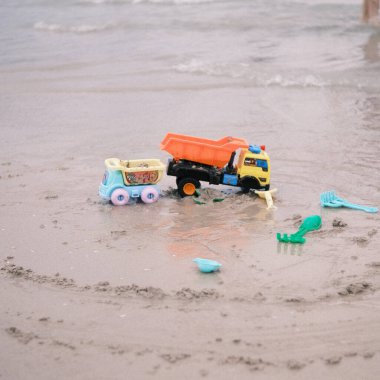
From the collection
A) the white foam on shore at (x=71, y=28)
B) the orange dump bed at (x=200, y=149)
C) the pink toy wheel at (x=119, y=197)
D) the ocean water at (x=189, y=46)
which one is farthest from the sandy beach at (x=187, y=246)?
the white foam on shore at (x=71, y=28)

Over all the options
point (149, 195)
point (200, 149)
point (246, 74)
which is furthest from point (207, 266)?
point (246, 74)

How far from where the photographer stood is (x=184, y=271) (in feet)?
17.5

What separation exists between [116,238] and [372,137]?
4.46 meters

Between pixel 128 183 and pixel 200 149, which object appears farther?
pixel 200 149

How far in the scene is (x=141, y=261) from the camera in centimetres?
556

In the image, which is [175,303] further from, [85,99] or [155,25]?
[155,25]

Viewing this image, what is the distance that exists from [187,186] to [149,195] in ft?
1.40

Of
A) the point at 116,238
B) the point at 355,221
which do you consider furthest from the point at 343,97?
the point at 116,238

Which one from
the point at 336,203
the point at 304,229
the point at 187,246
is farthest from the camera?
the point at 336,203

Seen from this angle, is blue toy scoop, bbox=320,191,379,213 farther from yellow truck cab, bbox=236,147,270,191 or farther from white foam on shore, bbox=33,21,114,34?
white foam on shore, bbox=33,21,114,34

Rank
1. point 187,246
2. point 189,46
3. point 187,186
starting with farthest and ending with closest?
point 189,46 < point 187,186 < point 187,246

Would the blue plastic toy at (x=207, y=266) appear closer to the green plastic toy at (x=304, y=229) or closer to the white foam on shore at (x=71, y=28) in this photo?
the green plastic toy at (x=304, y=229)

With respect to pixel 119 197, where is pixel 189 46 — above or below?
above

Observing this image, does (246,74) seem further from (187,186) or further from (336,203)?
(336,203)
